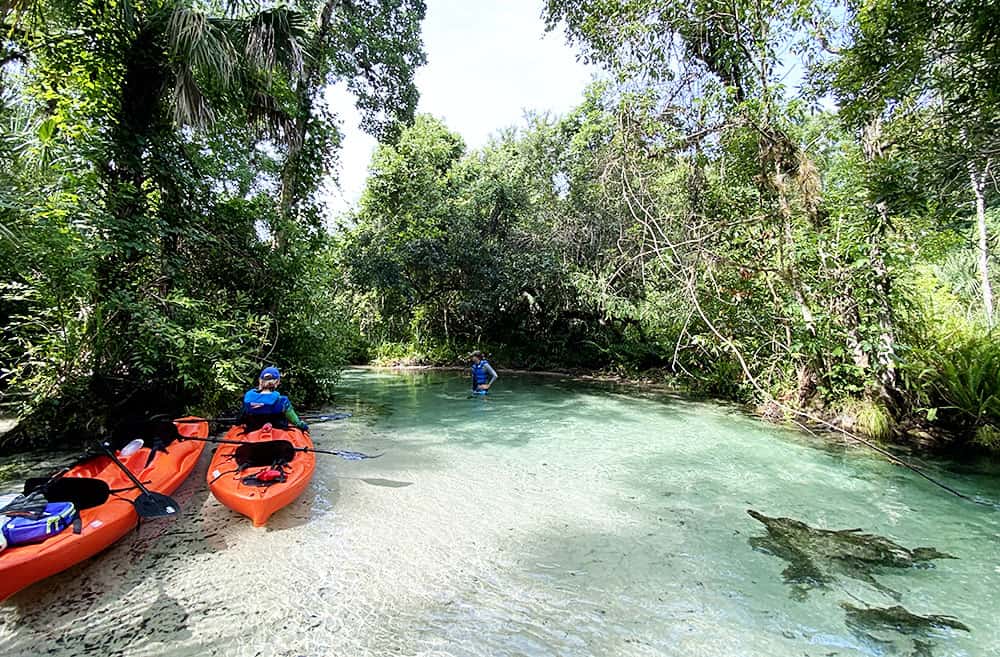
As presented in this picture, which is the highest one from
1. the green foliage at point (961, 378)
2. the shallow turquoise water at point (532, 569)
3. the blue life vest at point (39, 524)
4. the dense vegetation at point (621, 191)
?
the dense vegetation at point (621, 191)

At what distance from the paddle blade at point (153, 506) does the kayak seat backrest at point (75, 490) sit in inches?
9.0

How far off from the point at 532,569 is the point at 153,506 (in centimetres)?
300

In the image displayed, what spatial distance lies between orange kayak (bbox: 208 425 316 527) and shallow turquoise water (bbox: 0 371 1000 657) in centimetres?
28

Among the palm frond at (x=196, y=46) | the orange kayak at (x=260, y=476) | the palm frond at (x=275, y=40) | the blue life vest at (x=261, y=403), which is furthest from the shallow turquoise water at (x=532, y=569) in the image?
the palm frond at (x=275, y=40)

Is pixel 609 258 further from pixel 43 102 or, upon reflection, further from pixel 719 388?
pixel 43 102

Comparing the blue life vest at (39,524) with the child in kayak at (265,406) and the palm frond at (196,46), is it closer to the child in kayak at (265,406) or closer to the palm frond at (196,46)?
the child in kayak at (265,406)

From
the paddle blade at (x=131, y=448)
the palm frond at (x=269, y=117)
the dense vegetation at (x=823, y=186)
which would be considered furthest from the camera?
the palm frond at (x=269, y=117)

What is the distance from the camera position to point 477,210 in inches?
693

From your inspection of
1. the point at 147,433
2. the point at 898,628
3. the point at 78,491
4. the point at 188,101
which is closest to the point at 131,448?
the point at 147,433

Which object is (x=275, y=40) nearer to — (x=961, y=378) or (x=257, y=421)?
(x=257, y=421)

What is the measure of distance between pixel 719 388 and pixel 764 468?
584 cm

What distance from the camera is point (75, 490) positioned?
11.3 feet

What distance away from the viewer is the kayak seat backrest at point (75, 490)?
335cm

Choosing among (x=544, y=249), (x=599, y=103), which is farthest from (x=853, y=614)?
(x=544, y=249)
